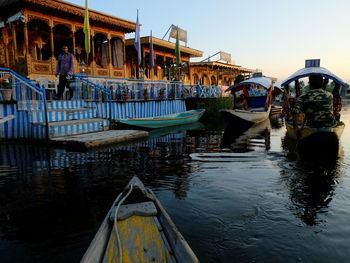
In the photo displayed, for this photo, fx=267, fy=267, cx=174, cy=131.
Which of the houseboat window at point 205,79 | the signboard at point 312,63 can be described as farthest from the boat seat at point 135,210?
the houseboat window at point 205,79

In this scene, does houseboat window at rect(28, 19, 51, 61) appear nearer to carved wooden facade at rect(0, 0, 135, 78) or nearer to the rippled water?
carved wooden facade at rect(0, 0, 135, 78)

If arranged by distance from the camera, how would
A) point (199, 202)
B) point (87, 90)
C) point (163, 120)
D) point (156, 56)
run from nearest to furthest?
1. point (199, 202)
2. point (87, 90)
3. point (163, 120)
4. point (156, 56)

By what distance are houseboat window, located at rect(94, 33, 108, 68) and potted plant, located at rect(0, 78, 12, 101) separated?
27.1 feet

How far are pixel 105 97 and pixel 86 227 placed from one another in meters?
10.4

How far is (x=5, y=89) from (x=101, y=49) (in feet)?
32.2

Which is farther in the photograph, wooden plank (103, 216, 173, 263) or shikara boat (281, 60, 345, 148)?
shikara boat (281, 60, 345, 148)

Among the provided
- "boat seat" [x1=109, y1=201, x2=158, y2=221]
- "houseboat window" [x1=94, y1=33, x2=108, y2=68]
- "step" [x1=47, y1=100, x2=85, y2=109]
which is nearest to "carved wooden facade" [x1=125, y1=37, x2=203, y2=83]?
"houseboat window" [x1=94, y1=33, x2=108, y2=68]

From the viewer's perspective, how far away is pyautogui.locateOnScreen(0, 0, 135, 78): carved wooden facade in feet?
43.7

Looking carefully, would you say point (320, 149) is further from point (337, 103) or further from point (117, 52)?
point (117, 52)

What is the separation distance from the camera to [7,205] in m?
4.42

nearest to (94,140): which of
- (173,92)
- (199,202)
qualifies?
(199,202)

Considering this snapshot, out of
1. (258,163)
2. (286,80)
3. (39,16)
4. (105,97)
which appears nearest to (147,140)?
(105,97)

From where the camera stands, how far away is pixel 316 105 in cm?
684

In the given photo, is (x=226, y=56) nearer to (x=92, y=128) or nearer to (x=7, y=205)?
(x=92, y=128)
